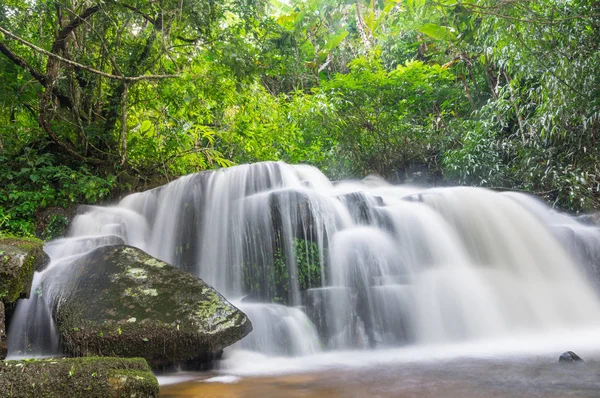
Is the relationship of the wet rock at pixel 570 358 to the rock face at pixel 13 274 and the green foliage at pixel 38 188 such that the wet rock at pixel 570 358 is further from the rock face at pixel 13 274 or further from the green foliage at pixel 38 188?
the green foliage at pixel 38 188

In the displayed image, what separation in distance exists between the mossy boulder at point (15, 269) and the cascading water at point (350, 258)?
45cm

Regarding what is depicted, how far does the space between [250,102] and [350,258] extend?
4534 mm

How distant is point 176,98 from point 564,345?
22.5 ft

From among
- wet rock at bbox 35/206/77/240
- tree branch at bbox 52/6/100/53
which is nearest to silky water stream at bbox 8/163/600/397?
wet rock at bbox 35/206/77/240

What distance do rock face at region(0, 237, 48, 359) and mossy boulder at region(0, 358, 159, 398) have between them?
130 centimetres

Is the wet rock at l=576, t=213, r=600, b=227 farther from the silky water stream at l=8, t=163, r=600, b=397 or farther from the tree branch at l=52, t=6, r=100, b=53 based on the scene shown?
the tree branch at l=52, t=6, r=100, b=53

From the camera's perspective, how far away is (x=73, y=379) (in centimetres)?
244

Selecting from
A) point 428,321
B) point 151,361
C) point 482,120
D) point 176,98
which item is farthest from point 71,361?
point 482,120

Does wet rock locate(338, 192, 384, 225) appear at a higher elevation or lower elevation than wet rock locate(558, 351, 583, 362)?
higher

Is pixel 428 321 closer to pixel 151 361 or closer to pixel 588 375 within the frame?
pixel 588 375

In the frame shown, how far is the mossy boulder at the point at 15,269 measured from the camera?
12.1 ft

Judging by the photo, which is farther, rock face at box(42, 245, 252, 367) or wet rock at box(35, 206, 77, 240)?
wet rock at box(35, 206, 77, 240)

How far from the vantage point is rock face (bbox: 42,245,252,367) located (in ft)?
12.0

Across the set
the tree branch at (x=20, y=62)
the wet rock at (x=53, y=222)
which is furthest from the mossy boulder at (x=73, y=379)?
the tree branch at (x=20, y=62)
